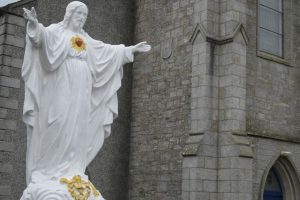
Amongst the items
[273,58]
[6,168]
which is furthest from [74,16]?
[273,58]

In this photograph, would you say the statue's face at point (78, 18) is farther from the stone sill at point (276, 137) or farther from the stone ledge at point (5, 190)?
the stone sill at point (276, 137)

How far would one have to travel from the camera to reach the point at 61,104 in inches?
202

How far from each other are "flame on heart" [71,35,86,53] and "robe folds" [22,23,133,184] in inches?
0.5

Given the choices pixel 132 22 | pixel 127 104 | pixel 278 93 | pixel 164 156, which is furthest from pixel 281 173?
pixel 132 22

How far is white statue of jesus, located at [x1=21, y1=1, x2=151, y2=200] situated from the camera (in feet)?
16.3

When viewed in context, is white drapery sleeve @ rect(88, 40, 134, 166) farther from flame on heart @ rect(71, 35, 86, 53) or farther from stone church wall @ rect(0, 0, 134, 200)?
stone church wall @ rect(0, 0, 134, 200)

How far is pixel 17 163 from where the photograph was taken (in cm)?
1158

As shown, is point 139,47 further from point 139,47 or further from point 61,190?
point 61,190

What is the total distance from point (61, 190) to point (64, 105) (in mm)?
858

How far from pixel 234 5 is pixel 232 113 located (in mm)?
2686

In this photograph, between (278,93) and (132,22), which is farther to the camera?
(132,22)

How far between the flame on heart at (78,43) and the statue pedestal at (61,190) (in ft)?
4.35

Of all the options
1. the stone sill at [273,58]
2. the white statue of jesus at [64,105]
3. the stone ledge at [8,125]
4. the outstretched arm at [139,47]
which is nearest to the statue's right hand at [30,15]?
the white statue of jesus at [64,105]

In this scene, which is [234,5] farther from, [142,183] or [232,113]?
[142,183]
